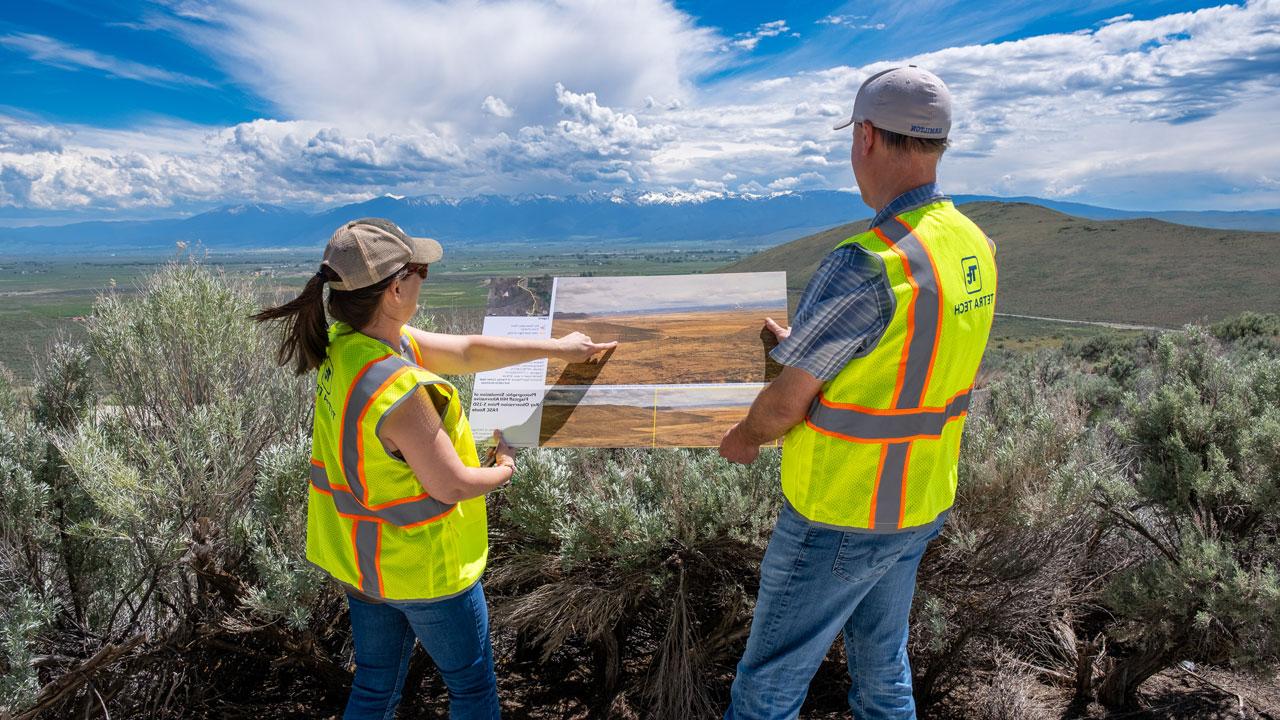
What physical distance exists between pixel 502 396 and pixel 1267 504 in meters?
3.16

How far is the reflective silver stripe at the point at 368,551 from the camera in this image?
6.58ft

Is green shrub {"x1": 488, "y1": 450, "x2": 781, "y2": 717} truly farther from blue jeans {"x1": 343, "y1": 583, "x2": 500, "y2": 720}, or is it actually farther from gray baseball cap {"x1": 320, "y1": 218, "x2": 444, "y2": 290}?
gray baseball cap {"x1": 320, "y1": 218, "x2": 444, "y2": 290}

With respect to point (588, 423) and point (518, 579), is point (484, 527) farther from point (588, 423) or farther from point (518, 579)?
point (518, 579)

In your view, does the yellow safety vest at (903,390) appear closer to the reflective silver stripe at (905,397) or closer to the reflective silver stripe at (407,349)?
the reflective silver stripe at (905,397)

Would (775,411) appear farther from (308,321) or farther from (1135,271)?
(1135,271)

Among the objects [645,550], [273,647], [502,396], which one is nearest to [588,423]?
[502,396]

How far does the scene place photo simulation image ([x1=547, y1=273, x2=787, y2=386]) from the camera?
288cm

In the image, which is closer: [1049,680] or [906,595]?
[906,595]

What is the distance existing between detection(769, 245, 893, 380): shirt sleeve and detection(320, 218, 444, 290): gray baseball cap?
1.01 m

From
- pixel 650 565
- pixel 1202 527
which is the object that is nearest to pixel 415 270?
pixel 650 565

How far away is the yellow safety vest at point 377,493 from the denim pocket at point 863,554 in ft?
3.52

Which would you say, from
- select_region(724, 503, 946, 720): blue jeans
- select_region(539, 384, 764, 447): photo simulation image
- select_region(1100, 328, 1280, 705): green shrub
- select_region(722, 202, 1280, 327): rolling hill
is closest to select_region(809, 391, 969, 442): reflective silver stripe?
select_region(724, 503, 946, 720): blue jeans

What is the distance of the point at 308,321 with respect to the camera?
80.0 inches

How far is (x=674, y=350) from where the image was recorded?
294 cm
